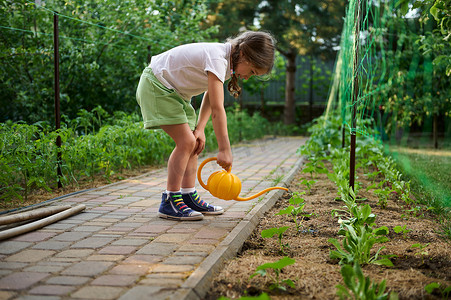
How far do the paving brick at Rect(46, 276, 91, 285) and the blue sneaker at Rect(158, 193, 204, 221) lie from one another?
1.09 m

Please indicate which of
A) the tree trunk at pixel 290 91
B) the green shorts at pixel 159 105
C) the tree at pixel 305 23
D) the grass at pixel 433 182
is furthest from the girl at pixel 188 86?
the tree trunk at pixel 290 91

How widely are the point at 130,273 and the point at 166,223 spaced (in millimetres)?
926

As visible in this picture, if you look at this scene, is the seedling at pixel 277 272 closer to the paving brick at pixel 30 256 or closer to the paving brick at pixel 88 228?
the paving brick at pixel 30 256

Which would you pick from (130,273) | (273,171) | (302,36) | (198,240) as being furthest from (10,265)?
(302,36)

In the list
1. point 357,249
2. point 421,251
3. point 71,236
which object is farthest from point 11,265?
point 421,251

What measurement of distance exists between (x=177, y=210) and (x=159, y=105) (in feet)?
2.26

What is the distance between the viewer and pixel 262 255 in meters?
2.37

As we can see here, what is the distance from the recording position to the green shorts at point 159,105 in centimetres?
288

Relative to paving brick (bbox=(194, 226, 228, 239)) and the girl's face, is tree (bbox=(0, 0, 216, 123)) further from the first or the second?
paving brick (bbox=(194, 226, 228, 239))

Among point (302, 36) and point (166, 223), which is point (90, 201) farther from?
point (302, 36)

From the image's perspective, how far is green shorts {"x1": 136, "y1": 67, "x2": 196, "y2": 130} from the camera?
2.88m

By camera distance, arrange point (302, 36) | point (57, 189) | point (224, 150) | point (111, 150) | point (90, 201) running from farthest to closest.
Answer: point (302, 36) → point (111, 150) → point (57, 189) → point (90, 201) → point (224, 150)

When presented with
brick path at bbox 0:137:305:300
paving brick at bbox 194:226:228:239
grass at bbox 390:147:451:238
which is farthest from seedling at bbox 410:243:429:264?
paving brick at bbox 194:226:228:239

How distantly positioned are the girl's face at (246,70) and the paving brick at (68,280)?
5.19ft
